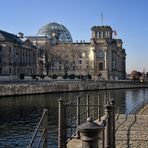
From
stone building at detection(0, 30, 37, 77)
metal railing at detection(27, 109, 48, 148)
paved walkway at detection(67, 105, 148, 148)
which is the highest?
stone building at detection(0, 30, 37, 77)

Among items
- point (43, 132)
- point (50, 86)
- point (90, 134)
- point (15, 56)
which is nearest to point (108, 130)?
point (90, 134)

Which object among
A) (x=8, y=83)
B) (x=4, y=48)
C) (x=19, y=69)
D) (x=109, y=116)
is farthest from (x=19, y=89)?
(x=109, y=116)

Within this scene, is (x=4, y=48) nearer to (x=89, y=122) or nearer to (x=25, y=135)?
(x=25, y=135)

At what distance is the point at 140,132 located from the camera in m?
22.9

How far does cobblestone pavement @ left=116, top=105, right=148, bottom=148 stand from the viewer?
19.4 meters

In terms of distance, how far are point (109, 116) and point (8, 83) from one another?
7718 centimetres

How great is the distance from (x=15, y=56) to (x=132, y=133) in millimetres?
135104

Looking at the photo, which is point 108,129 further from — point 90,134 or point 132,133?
point 132,133

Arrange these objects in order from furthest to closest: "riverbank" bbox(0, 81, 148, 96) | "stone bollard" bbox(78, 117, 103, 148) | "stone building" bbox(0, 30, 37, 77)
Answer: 1. "stone building" bbox(0, 30, 37, 77)
2. "riverbank" bbox(0, 81, 148, 96)
3. "stone bollard" bbox(78, 117, 103, 148)

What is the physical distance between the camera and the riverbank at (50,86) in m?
88.7

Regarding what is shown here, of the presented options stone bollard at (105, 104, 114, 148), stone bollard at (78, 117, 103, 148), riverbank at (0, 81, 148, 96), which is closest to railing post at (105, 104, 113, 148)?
stone bollard at (105, 104, 114, 148)

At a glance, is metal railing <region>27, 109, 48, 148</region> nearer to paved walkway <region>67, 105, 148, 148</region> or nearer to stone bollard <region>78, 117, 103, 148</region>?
stone bollard <region>78, 117, 103, 148</region>

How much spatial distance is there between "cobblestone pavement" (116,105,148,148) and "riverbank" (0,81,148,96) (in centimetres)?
5991

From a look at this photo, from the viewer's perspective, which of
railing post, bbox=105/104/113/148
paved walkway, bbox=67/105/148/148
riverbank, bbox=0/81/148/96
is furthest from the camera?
riverbank, bbox=0/81/148/96
